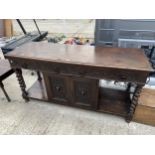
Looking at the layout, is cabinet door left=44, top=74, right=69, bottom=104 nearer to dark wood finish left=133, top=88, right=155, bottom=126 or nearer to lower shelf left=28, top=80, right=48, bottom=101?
lower shelf left=28, top=80, right=48, bottom=101

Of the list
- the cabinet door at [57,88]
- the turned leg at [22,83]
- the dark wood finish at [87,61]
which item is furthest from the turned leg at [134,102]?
the turned leg at [22,83]

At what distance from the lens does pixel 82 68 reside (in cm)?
139

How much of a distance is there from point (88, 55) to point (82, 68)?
0.62 ft

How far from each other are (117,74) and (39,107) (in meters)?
1.14

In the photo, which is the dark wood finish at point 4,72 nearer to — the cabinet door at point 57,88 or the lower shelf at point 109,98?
the lower shelf at point 109,98

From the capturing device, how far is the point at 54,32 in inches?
186

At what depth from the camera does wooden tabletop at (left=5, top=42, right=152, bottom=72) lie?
1.33 meters

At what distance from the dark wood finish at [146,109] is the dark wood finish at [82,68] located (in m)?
0.07

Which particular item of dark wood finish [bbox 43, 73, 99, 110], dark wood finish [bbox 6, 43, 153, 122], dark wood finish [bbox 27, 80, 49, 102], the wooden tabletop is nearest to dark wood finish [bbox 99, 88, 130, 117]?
dark wood finish [bbox 6, 43, 153, 122]

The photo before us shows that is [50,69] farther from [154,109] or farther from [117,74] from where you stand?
[154,109]

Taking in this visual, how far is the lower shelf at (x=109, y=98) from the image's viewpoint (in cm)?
172
